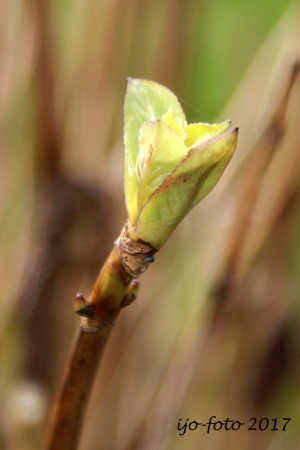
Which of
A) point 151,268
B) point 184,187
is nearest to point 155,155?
point 184,187

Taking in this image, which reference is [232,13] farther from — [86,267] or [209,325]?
[209,325]

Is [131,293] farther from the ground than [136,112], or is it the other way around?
[136,112]

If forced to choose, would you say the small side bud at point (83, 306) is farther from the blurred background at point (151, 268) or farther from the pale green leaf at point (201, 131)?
the blurred background at point (151, 268)

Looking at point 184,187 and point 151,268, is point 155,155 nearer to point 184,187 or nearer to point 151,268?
point 184,187

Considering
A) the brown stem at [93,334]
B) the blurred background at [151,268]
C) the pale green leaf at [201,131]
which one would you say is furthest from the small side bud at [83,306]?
the blurred background at [151,268]

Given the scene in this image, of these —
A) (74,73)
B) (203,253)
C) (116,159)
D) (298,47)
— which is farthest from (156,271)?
(298,47)
